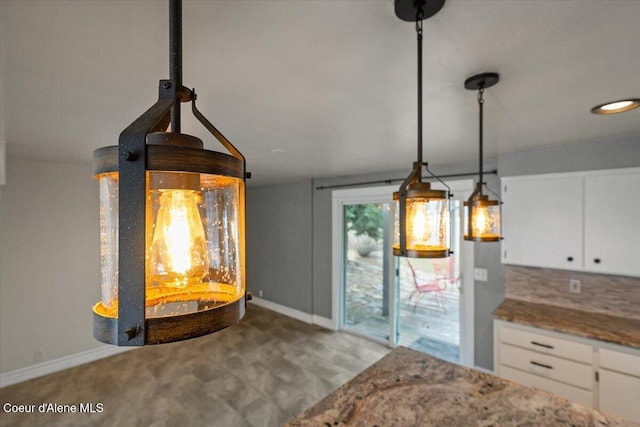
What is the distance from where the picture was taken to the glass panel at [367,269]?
14.0ft

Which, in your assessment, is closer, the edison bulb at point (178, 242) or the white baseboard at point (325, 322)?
the edison bulb at point (178, 242)

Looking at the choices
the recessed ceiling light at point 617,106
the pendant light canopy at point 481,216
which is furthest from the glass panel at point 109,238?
the recessed ceiling light at point 617,106

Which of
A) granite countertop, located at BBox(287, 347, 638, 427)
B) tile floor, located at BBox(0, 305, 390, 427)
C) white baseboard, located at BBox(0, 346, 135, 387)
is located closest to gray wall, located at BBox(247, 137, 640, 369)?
tile floor, located at BBox(0, 305, 390, 427)

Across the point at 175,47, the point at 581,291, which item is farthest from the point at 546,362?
the point at 175,47

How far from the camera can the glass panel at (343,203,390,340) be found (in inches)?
168

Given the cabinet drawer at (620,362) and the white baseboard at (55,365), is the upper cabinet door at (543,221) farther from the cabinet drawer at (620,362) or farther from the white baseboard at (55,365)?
the white baseboard at (55,365)

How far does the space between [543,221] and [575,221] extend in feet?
0.73

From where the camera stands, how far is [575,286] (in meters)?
2.73

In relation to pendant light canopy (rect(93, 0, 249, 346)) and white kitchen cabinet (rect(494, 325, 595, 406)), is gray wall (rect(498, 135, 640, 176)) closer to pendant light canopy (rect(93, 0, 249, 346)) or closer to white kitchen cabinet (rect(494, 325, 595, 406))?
white kitchen cabinet (rect(494, 325, 595, 406))

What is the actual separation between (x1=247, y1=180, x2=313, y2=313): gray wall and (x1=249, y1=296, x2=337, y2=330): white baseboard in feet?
0.23

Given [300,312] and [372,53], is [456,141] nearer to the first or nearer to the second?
[372,53]

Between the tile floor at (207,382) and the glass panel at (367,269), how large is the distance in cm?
37

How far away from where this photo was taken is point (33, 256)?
11.0 feet

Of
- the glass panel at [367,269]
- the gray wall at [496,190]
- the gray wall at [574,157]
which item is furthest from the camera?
the glass panel at [367,269]
